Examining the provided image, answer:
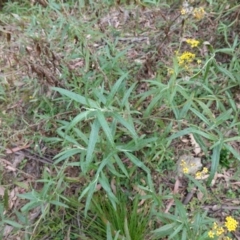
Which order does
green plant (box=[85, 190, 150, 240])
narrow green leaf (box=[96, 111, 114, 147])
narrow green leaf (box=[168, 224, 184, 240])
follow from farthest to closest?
1. green plant (box=[85, 190, 150, 240])
2. narrow green leaf (box=[168, 224, 184, 240])
3. narrow green leaf (box=[96, 111, 114, 147])

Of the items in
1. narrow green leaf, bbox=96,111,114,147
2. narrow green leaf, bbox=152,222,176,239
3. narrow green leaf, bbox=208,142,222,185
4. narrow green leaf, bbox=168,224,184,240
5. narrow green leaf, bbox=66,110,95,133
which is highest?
narrow green leaf, bbox=66,110,95,133

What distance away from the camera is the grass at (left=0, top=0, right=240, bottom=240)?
6.31 ft

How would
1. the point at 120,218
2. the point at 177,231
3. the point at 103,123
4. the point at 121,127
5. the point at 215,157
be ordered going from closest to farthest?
the point at 103,123
the point at 215,157
the point at 177,231
the point at 120,218
the point at 121,127

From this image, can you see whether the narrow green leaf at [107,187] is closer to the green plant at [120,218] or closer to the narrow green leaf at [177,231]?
the green plant at [120,218]

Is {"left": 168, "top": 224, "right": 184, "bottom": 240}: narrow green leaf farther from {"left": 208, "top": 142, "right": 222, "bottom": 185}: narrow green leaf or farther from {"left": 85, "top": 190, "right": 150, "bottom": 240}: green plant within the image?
{"left": 208, "top": 142, "right": 222, "bottom": 185}: narrow green leaf

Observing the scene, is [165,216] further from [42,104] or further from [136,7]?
Result: [136,7]

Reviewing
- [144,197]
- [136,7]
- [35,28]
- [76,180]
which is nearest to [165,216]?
[144,197]

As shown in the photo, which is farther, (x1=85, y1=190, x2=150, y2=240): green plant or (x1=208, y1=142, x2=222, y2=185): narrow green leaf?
(x1=85, y1=190, x2=150, y2=240): green plant

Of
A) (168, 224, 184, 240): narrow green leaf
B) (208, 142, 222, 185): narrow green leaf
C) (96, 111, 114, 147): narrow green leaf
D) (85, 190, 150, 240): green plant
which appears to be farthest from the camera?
(85, 190, 150, 240): green plant

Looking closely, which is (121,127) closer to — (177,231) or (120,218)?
(120,218)

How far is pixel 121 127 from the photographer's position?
2.20m

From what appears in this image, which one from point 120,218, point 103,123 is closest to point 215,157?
point 103,123

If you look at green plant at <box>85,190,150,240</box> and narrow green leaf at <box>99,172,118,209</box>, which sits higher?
narrow green leaf at <box>99,172,118,209</box>

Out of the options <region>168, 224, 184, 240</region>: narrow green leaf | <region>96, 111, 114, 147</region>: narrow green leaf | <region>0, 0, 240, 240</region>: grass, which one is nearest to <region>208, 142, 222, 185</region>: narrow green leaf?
<region>0, 0, 240, 240</region>: grass
